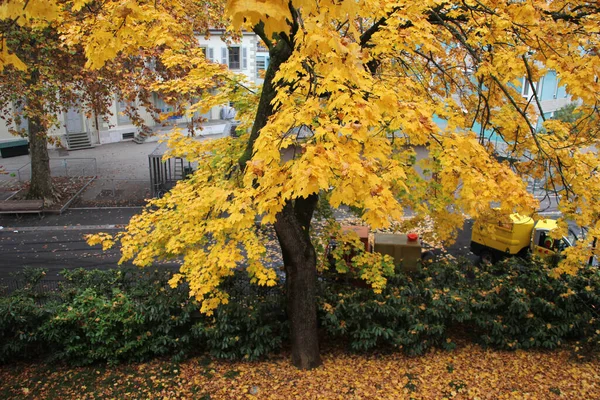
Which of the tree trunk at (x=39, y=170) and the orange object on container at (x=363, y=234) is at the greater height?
the tree trunk at (x=39, y=170)

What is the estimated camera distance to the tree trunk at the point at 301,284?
7487mm

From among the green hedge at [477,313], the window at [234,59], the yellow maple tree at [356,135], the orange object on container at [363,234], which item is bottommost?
the green hedge at [477,313]

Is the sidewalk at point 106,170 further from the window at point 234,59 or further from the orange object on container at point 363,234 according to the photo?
the orange object on container at point 363,234

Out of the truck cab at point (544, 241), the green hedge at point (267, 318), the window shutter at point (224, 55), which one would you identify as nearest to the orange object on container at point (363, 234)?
the green hedge at point (267, 318)

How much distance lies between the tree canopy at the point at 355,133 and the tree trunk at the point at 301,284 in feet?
0.08

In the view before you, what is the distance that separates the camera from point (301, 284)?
25.3 ft

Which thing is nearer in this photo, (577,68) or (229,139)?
(577,68)

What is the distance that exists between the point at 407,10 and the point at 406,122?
6.91 ft

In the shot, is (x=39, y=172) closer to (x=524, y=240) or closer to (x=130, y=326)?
Answer: (x=130, y=326)

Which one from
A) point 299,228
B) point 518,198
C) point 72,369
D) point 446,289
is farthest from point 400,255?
point 72,369

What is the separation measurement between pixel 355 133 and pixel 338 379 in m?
4.68

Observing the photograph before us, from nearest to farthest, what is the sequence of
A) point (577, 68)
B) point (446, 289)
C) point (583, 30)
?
1. point (577, 68)
2. point (583, 30)
3. point (446, 289)

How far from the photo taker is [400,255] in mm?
11844

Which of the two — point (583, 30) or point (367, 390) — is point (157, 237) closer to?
point (367, 390)
